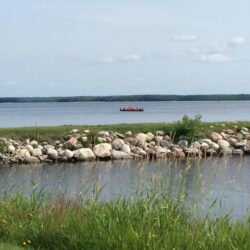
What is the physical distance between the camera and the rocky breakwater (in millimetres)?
28955

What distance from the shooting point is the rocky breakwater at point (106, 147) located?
28955 mm

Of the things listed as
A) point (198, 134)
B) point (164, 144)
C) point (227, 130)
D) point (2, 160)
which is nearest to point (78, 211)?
point (2, 160)

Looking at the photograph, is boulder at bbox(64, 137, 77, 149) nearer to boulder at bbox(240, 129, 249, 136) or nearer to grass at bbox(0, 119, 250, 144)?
grass at bbox(0, 119, 250, 144)

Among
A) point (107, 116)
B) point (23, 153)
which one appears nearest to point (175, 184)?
point (23, 153)

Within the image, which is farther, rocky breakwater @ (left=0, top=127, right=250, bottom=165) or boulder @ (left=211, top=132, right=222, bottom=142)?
boulder @ (left=211, top=132, right=222, bottom=142)

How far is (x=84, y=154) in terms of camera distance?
29.6m

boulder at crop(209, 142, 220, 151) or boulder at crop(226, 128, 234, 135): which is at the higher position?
boulder at crop(226, 128, 234, 135)

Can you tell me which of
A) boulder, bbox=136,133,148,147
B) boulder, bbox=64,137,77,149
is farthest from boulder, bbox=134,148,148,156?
boulder, bbox=64,137,77,149

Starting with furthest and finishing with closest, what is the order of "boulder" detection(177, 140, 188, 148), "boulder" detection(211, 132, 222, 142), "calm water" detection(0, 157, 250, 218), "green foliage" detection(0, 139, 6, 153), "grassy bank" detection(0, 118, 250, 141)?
"boulder" detection(211, 132, 222, 142) → "grassy bank" detection(0, 118, 250, 141) → "boulder" detection(177, 140, 188, 148) → "green foliage" detection(0, 139, 6, 153) → "calm water" detection(0, 157, 250, 218)

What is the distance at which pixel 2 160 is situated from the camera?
27.8 metres

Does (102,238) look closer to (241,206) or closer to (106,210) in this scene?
(106,210)

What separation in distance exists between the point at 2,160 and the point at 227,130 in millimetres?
13819

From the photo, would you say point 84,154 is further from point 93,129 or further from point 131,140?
point 93,129

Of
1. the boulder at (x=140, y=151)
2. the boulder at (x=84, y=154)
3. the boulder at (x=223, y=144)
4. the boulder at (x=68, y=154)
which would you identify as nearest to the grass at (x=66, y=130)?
the boulder at (x=223, y=144)
